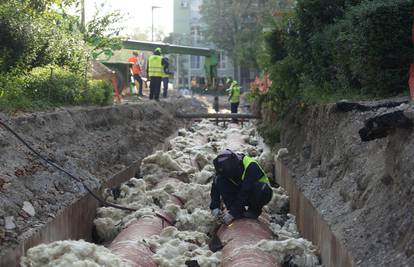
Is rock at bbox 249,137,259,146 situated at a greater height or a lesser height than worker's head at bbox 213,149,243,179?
lesser

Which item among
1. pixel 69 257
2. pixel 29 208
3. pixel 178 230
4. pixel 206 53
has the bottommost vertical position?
pixel 178 230

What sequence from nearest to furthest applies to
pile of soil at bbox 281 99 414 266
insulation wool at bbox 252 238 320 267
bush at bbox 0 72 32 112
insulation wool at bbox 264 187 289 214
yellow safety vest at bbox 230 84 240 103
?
pile of soil at bbox 281 99 414 266
insulation wool at bbox 252 238 320 267
insulation wool at bbox 264 187 289 214
bush at bbox 0 72 32 112
yellow safety vest at bbox 230 84 240 103

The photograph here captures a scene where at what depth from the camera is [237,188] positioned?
830 centimetres

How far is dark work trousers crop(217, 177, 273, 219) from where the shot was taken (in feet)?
26.4

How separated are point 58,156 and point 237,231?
10.1 feet

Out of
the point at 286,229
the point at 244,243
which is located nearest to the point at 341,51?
the point at 286,229

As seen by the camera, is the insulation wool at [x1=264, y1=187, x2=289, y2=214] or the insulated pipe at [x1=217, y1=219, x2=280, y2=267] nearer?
the insulated pipe at [x1=217, y1=219, x2=280, y2=267]

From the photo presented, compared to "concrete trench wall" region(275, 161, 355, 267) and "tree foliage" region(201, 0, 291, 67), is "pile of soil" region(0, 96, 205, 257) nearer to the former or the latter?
"concrete trench wall" region(275, 161, 355, 267)

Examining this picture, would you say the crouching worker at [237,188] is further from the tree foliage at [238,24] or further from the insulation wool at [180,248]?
the tree foliage at [238,24]

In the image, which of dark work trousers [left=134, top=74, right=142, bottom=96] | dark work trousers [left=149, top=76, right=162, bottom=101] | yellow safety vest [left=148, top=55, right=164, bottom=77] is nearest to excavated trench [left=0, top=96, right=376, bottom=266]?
yellow safety vest [left=148, top=55, right=164, bottom=77]

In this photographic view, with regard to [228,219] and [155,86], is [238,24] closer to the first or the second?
[155,86]

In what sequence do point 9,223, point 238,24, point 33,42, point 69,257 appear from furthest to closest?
1. point 238,24
2. point 33,42
3. point 9,223
4. point 69,257

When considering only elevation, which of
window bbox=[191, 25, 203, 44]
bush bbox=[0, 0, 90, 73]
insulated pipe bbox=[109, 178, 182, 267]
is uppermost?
window bbox=[191, 25, 203, 44]

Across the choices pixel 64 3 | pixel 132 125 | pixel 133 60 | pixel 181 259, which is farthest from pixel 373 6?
pixel 133 60
